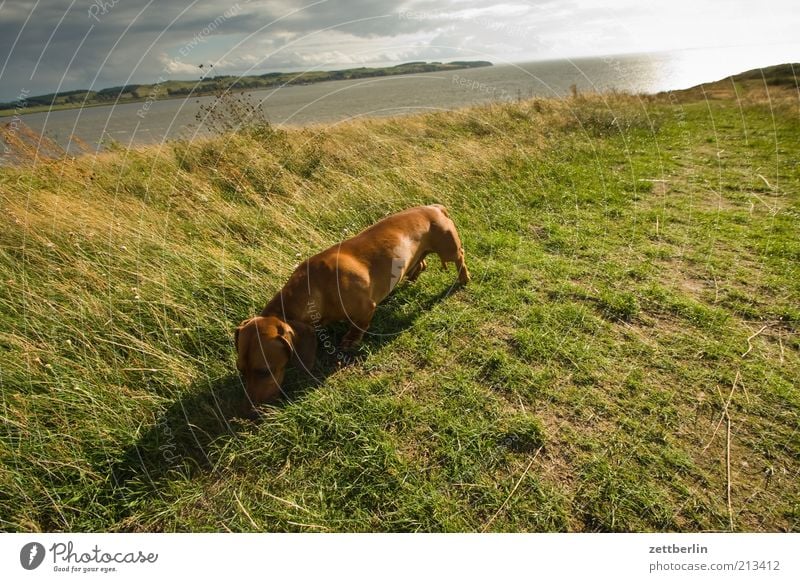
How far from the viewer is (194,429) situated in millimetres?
3734

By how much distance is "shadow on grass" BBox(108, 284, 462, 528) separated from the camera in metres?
3.36

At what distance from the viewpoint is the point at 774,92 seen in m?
17.1

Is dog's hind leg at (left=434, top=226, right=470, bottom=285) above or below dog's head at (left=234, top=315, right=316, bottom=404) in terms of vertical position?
above

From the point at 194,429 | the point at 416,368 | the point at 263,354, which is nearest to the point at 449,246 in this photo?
the point at 416,368

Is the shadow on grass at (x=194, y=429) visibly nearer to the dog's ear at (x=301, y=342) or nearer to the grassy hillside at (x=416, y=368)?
the grassy hillside at (x=416, y=368)

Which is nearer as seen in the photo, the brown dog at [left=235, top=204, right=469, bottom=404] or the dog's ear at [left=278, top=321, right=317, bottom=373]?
the brown dog at [left=235, top=204, right=469, bottom=404]

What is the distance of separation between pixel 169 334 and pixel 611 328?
16.9 ft
